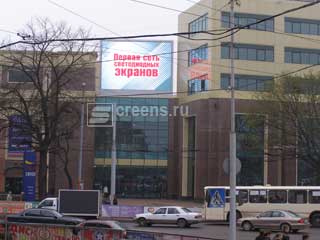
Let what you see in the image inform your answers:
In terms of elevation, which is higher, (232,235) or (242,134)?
(242,134)

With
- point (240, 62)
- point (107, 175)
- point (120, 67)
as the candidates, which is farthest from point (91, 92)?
point (240, 62)

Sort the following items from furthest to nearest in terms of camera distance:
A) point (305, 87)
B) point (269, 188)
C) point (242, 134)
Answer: point (242, 134) → point (305, 87) → point (269, 188)

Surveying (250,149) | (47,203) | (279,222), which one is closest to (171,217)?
(279,222)

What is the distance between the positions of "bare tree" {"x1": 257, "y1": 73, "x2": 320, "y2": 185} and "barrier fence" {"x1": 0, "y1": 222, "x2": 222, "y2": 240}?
36.3 metres

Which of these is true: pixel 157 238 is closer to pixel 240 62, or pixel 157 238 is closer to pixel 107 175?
pixel 240 62

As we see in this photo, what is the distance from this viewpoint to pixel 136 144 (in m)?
82.0

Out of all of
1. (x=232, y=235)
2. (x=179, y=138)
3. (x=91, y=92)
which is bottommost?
(x=232, y=235)

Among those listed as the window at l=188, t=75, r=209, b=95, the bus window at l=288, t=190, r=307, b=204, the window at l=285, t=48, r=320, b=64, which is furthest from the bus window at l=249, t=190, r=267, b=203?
the window at l=285, t=48, r=320, b=64

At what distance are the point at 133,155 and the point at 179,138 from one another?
246 inches

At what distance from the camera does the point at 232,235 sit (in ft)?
80.2

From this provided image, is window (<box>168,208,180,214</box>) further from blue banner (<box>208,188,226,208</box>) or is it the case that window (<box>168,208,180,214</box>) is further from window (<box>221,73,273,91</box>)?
window (<box>221,73,273,91</box>)

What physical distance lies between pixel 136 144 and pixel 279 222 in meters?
44.5

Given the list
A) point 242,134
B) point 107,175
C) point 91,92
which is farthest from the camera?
point 107,175

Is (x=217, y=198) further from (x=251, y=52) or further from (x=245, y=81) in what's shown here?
(x=251, y=52)
